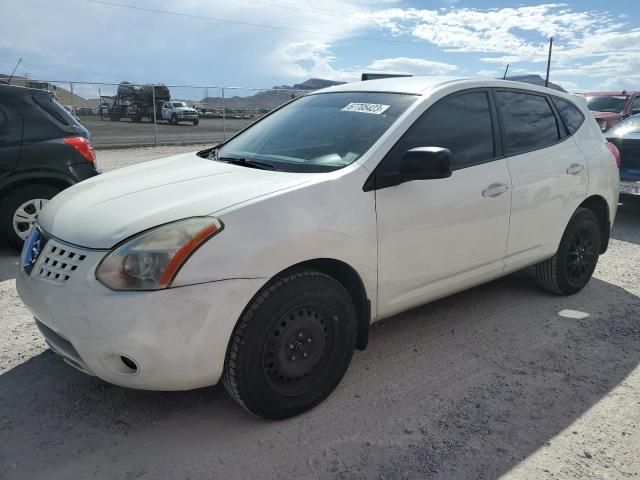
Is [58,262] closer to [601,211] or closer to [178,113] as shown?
[601,211]

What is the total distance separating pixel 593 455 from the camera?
2.48 meters

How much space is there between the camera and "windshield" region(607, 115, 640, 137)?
8.02 meters

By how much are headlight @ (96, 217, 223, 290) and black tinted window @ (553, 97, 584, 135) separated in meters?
3.23

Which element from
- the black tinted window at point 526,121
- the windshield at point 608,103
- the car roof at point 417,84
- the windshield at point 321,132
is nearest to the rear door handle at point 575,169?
the black tinted window at point 526,121

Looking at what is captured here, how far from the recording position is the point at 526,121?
3938mm

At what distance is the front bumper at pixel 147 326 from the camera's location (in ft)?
7.38

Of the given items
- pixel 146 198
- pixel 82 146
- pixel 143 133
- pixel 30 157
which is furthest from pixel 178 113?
pixel 146 198

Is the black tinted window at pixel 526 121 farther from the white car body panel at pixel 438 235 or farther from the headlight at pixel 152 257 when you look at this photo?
the headlight at pixel 152 257

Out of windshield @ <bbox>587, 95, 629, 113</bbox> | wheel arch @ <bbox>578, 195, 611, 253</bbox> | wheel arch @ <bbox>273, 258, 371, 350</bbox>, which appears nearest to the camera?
wheel arch @ <bbox>273, 258, 371, 350</bbox>

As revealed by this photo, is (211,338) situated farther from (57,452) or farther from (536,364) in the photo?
(536,364)

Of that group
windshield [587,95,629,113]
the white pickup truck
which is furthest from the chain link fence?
windshield [587,95,629,113]

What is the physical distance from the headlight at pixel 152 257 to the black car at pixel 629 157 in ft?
22.9

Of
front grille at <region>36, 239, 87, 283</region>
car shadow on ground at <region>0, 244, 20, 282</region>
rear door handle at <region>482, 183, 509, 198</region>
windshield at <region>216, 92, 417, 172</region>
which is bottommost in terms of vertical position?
car shadow on ground at <region>0, 244, 20, 282</region>

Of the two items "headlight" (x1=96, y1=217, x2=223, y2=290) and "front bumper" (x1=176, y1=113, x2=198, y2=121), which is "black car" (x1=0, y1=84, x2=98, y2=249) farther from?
"front bumper" (x1=176, y1=113, x2=198, y2=121)
